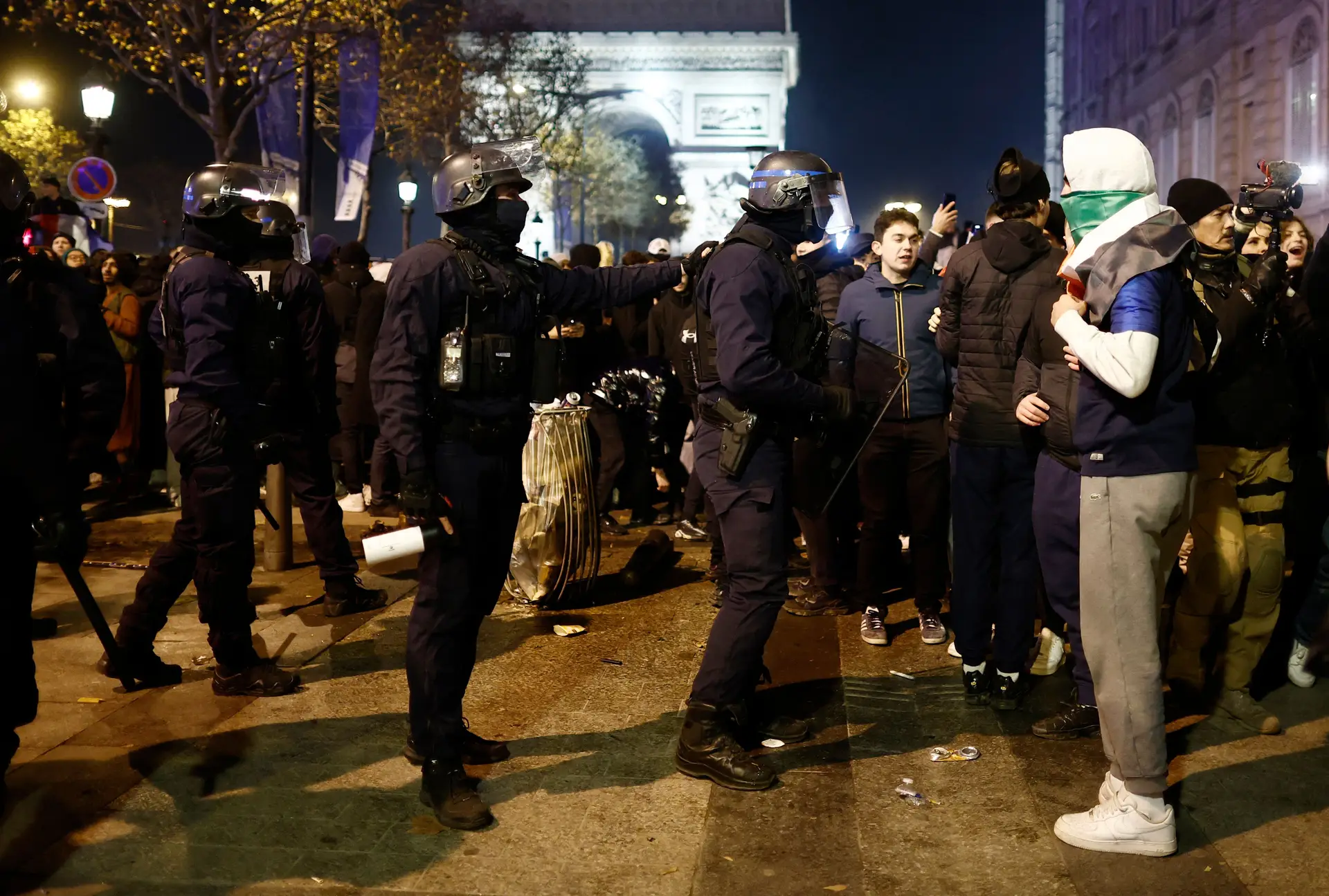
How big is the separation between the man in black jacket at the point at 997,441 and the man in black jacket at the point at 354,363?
18.5ft

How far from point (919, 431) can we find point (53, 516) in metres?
4.08

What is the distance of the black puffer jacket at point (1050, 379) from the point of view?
444 centimetres

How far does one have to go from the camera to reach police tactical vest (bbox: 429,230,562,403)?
13.5 ft

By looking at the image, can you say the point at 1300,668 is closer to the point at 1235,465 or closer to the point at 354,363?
the point at 1235,465

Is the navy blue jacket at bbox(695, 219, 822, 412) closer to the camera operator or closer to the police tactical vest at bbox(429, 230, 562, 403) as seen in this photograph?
the police tactical vest at bbox(429, 230, 562, 403)

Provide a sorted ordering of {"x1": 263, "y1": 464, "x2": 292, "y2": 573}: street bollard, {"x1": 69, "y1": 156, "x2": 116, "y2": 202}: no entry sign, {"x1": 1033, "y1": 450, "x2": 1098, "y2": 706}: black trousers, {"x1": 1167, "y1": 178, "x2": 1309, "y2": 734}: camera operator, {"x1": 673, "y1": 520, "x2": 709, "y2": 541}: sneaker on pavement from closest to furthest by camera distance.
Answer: {"x1": 1033, "y1": 450, "x2": 1098, "y2": 706}: black trousers → {"x1": 1167, "y1": 178, "x2": 1309, "y2": 734}: camera operator → {"x1": 263, "y1": 464, "x2": 292, "y2": 573}: street bollard → {"x1": 673, "y1": 520, "x2": 709, "y2": 541}: sneaker on pavement → {"x1": 69, "y1": 156, "x2": 116, "y2": 202}: no entry sign

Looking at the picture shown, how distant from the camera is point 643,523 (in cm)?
967

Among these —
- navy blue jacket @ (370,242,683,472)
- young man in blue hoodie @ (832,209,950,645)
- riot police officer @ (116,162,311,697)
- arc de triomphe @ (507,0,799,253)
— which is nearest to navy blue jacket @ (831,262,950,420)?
young man in blue hoodie @ (832,209,950,645)

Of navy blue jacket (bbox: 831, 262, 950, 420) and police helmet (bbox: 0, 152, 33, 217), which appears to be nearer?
police helmet (bbox: 0, 152, 33, 217)

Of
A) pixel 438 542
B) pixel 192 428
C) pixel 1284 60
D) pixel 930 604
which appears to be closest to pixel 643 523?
pixel 930 604

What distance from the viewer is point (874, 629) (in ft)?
20.7

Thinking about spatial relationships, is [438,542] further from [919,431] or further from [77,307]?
[919,431]

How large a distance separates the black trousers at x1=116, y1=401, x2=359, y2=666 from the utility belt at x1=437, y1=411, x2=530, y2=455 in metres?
1.53

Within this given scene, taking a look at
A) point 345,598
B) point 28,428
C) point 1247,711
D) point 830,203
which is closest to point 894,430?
point 830,203
